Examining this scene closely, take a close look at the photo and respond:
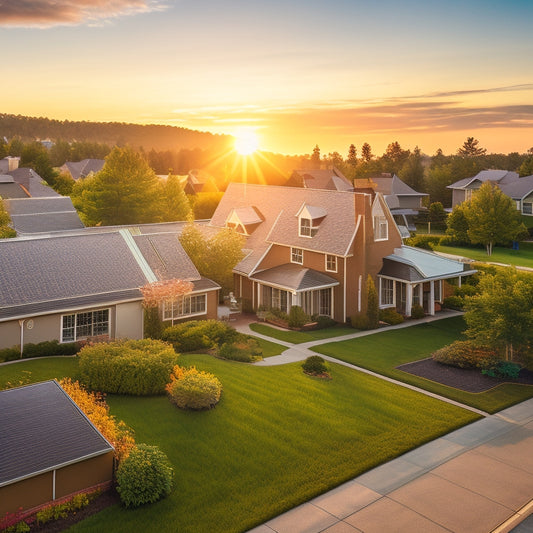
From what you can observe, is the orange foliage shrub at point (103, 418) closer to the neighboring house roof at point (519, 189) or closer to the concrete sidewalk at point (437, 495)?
the concrete sidewalk at point (437, 495)

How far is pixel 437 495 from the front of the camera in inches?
681

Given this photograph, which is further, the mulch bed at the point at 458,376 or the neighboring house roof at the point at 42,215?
the neighboring house roof at the point at 42,215

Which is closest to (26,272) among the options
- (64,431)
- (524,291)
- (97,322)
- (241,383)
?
(97,322)

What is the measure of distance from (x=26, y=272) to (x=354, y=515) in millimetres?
22224

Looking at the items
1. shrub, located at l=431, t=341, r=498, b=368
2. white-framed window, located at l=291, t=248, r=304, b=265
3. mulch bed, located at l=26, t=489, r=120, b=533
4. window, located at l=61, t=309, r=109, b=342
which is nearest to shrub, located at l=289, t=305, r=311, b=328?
→ white-framed window, located at l=291, t=248, r=304, b=265

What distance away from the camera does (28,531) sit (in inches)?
571

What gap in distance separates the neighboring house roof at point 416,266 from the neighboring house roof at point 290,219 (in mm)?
4381

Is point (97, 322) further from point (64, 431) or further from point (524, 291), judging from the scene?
point (524, 291)

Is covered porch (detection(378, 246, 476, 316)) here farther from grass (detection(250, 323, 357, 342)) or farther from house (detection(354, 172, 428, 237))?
house (detection(354, 172, 428, 237))

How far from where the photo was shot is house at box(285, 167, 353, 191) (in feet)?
333

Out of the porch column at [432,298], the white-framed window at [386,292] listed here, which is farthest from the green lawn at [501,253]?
the white-framed window at [386,292]

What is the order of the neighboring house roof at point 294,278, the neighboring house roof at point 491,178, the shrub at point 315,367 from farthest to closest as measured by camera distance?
the neighboring house roof at point 491,178 < the neighboring house roof at point 294,278 < the shrub at point 315,367

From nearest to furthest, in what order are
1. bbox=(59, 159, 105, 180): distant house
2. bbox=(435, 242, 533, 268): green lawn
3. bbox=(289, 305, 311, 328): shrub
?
bbox=(289, 305, 311, 328): shrub → bbox=(435, 242, 533, 268): green lawn → bbox=(59, 159, 105, 180): distant house

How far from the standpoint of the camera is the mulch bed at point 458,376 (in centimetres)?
2738
